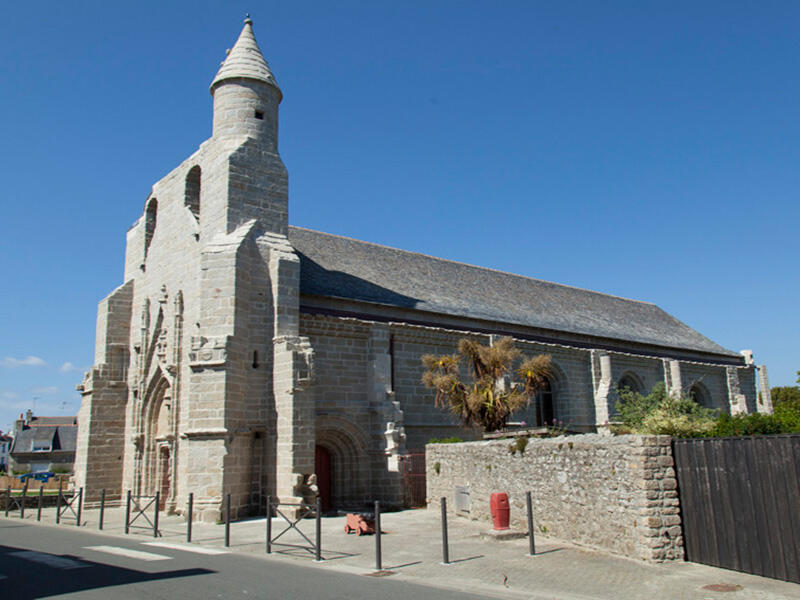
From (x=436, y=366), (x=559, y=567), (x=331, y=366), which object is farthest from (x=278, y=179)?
(x=559, y=567)

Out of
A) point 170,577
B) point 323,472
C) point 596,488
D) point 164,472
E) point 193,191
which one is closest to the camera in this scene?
point 170,577

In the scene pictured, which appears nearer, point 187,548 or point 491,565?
point 491,565

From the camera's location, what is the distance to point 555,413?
87.5 feet

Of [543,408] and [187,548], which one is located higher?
[543,408]

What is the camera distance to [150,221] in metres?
Result: 23.8

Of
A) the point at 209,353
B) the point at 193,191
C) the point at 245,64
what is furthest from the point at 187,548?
the point at 245,64

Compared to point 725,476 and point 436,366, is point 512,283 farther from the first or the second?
point 725,476

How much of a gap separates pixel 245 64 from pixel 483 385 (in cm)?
1214

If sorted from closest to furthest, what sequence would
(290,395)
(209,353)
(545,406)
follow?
(209,353) → (290,395) → (545,406)

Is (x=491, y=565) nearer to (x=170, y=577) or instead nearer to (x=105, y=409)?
(x=170, y=577)

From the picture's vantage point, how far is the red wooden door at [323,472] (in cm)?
1861

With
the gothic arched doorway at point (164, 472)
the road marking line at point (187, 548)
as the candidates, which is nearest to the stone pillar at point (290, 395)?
the road marking line at point (187, 548)

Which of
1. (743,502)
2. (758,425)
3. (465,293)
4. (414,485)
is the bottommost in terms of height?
(414,485)

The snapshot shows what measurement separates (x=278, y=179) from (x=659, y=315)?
2804 centimetres
